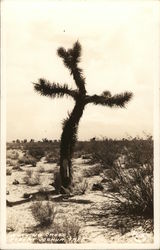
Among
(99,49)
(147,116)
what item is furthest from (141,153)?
(99,49)

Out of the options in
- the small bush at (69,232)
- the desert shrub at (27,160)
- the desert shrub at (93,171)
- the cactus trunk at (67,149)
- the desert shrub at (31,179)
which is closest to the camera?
the small bush at (69,232)

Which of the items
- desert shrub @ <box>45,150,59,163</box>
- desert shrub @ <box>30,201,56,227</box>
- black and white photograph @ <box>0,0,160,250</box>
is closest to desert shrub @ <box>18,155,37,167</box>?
desert shrub @ <box>45,150,59,163</box>

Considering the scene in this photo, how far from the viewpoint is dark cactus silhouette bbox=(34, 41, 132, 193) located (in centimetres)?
931

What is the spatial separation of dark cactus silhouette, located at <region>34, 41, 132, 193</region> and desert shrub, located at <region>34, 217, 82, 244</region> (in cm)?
133

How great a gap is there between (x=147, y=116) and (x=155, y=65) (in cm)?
84

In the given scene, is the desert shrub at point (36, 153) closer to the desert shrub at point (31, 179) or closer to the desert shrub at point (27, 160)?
the desert shrub at point (27, 160)

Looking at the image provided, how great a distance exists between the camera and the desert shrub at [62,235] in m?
8.66

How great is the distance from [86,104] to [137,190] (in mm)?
1699

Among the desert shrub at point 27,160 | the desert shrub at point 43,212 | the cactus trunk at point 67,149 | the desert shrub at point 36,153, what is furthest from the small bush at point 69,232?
the desert shrub at point 36,153

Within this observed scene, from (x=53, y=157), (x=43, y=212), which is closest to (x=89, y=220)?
(x=43, y=212)

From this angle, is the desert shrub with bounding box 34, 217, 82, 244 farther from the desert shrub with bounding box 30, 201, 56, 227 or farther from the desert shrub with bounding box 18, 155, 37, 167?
the desert shrub with bounding box 18, 155, 37, 167

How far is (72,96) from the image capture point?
9.90 meters

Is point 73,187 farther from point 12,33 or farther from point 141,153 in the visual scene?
point 12,33

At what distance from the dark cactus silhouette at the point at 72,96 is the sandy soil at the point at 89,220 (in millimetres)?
619
